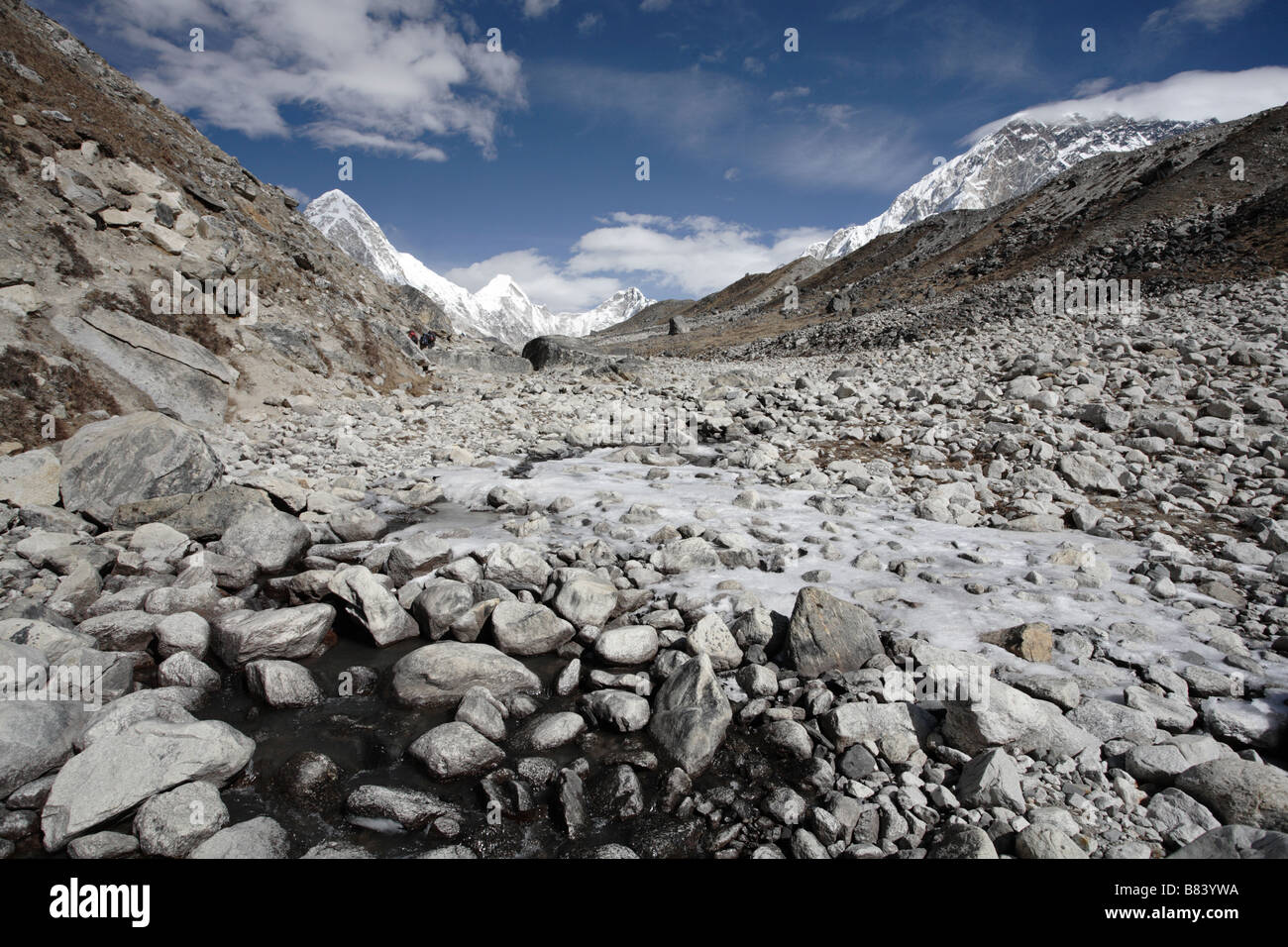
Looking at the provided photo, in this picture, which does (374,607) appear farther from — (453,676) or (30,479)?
(30,479)

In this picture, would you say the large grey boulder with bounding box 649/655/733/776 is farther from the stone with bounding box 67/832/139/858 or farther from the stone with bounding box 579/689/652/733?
the stone with bounding box 67/832/139/858

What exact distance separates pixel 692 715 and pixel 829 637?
4.93 feet

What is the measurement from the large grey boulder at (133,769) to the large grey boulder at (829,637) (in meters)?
4.46

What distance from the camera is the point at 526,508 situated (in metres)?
9.41

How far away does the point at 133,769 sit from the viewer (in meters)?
3.81

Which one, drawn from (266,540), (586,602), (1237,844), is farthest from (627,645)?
(266,540)

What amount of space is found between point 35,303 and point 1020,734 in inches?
682

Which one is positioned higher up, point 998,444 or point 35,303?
point 35,303

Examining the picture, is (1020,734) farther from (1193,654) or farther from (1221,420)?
(1221,420)

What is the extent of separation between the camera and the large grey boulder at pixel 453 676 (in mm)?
5027

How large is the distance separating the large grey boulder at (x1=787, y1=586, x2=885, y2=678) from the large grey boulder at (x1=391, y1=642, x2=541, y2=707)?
2.41 meters

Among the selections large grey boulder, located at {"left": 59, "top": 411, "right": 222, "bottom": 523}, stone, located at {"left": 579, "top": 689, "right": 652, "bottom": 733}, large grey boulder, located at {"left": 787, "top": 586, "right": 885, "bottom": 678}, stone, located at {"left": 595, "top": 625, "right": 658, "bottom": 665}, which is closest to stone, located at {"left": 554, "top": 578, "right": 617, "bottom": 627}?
stone, located at {"left": 595, "top": 625, "right": 658, "bottom": 665}

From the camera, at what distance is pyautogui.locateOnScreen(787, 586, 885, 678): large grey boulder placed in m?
5.07
